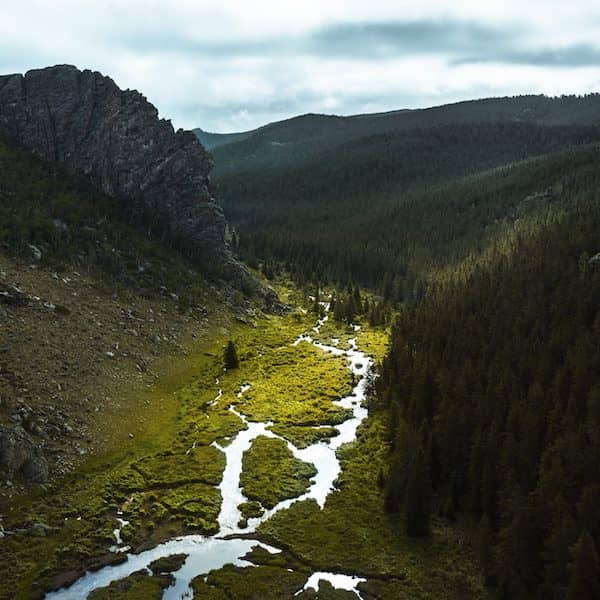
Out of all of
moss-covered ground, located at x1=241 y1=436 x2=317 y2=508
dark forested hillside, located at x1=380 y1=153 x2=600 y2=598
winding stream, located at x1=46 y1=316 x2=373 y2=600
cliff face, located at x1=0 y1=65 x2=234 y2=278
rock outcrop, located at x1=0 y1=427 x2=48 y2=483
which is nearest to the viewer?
dark forested hillside, located at x1=380 y1=153 x2=600 y2=598

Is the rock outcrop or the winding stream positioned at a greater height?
the rock outcrop

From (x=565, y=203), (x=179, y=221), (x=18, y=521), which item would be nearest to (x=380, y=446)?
(x=18, y=521)

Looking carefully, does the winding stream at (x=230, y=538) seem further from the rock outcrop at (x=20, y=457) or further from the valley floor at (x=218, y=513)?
the rock outcrop at (x=20, y=457)

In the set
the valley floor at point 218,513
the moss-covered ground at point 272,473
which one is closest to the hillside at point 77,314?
the valley floor at point 218,513

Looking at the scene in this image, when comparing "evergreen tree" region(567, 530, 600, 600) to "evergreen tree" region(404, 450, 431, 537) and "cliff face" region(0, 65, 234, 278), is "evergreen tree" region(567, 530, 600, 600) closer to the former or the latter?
"evergreen tree" region(404, 450, 431, 537)

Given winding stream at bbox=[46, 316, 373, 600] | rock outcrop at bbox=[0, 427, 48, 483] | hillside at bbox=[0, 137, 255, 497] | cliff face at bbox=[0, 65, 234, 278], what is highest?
cliff face at bbox=[0, 65, 234, 278]

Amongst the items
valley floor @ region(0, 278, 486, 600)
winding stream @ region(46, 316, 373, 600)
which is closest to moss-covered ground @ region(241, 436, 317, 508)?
valley floor @ region(0, 278, 486, 600)

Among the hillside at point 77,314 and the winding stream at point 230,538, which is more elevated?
the hillside at point 77,314
